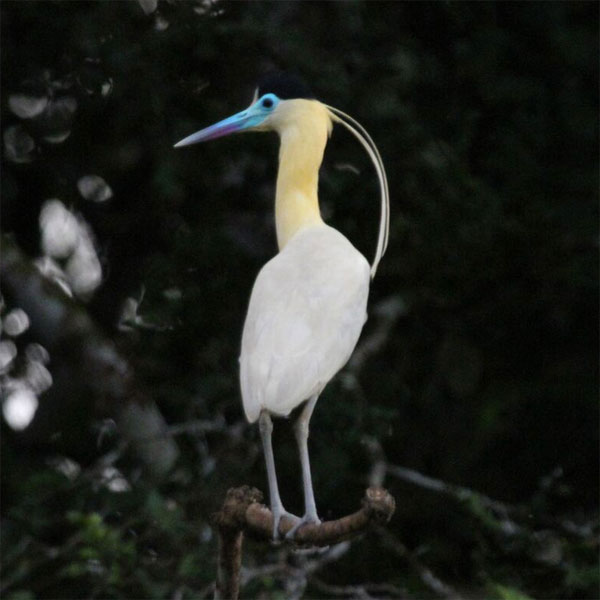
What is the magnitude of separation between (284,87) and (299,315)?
24.6 inches

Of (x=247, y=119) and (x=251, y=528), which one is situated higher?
(x=247, y=119)

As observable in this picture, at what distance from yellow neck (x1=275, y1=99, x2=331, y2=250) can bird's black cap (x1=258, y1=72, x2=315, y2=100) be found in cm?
3

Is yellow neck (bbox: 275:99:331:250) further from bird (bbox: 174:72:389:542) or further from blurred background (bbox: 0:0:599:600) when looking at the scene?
blurred background (bbox: 0:0:599:600)

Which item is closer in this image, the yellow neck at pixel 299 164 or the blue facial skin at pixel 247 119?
the yellow neck at pixel 299 164

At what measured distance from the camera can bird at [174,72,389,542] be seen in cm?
273

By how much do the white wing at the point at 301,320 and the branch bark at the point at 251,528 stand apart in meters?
0.18

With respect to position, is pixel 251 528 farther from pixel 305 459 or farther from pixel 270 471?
pixel 305 459

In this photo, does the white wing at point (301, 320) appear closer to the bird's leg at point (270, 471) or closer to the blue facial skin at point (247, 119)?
the bird's leg at point (270, 471)

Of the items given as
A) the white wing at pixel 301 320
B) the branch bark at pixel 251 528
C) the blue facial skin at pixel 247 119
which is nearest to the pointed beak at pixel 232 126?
the blue facial skin at pixel 247 119

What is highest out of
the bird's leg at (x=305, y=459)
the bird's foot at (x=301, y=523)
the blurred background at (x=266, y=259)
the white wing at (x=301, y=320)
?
the white wing at (x=301, y=320)

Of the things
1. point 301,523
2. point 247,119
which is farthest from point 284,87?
point 301,523

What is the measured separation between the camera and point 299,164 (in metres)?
3.11

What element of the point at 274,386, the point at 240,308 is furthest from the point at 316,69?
the point at 274,386

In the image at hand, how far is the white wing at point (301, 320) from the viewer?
2.73 m
